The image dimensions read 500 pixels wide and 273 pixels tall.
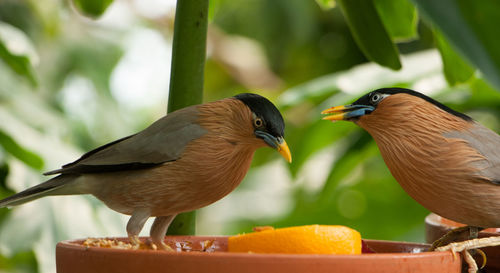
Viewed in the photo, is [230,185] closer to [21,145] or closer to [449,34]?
[449,34]

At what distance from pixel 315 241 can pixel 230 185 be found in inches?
6.1

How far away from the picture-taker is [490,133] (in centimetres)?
86

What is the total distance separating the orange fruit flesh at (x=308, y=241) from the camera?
67cm

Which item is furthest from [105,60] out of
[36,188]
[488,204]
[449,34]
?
[449,34]

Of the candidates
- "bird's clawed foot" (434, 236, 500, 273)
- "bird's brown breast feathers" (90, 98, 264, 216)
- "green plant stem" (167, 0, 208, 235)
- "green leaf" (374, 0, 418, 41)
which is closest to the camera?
"bird's clawed foot" (434, 236, 500, 273)

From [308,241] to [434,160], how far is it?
0.20 metres

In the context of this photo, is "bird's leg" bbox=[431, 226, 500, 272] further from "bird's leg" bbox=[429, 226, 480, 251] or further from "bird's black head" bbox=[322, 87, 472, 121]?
"bird's black head" bbox=[322, 87, 472, 121]

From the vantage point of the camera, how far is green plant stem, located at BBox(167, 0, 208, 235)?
90cm

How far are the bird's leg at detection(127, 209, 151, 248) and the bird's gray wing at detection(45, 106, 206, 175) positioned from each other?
0.19 feet

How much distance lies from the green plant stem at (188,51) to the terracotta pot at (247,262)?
337 mm

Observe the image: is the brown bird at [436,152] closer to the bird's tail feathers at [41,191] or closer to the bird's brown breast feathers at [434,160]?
the bird's brown breast feathers at [434,160]

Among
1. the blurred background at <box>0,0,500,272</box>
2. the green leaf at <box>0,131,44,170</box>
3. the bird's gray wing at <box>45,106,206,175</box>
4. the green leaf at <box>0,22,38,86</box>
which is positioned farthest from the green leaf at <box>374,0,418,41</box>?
the green leaf at <box>0,131,44,170</box>

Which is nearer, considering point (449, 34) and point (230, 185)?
point (449, 34)

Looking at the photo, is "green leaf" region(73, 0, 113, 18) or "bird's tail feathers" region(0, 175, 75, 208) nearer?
"bird's tail feathers" region(0, 175, 75, 208)
